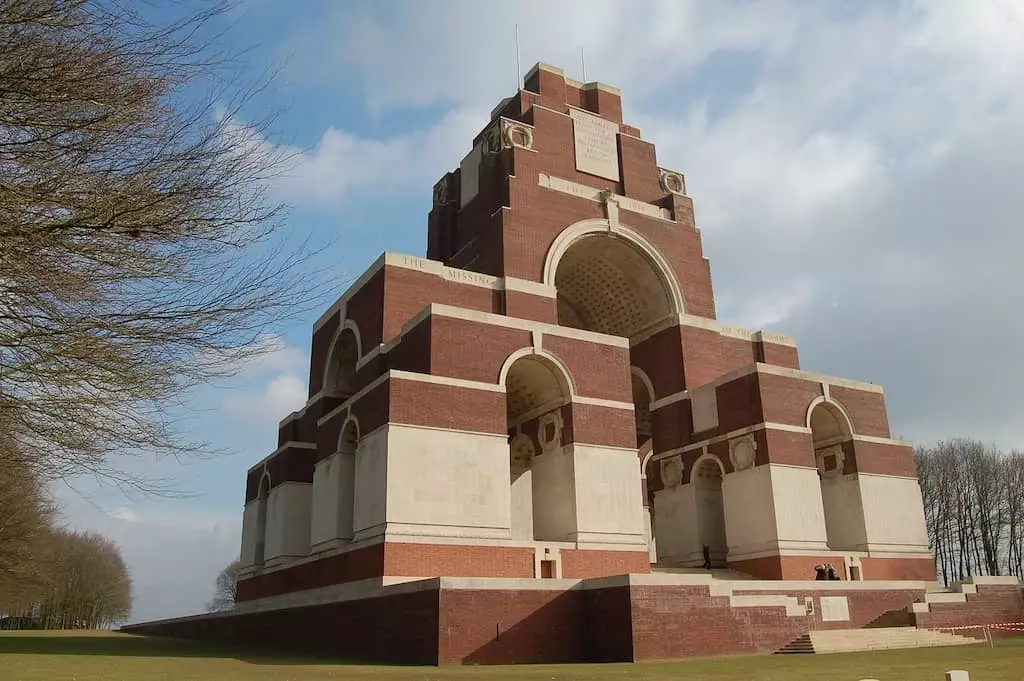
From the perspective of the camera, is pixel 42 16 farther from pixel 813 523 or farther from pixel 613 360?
pixel 813 523

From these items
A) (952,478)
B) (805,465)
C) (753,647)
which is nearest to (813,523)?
(805,465)

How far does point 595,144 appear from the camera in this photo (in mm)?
31281

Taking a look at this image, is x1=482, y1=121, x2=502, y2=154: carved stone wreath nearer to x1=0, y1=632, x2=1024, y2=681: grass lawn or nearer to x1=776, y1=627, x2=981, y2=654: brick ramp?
x1=776, y1=627, x2=981, y2=654: brick ramp

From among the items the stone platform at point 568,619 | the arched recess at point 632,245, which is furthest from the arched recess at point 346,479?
the arched recess at point 632,245

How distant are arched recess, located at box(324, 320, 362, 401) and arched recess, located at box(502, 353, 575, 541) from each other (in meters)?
6.88

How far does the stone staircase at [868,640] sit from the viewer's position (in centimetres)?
1723

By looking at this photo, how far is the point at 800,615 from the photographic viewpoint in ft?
59.5

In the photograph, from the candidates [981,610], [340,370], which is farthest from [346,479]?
[981,610]

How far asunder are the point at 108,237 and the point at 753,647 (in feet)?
47.4

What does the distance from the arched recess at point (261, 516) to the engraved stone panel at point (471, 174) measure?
13.2 meters

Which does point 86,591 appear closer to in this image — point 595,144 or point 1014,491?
point 595,144

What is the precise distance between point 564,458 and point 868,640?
8.34m

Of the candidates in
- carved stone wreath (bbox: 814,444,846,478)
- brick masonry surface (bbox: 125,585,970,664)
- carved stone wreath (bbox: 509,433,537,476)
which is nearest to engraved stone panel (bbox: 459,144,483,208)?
carved stone wreath (bbox: 509,433,537,476)

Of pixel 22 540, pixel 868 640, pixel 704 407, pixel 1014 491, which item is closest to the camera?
pixel 868 640
